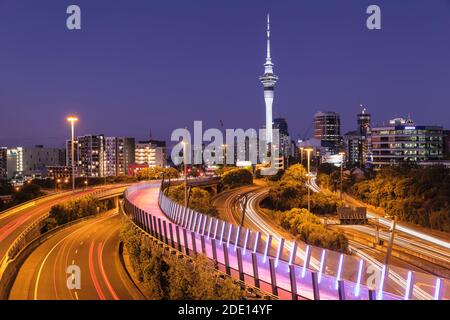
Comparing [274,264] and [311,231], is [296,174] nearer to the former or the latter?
[311,231]

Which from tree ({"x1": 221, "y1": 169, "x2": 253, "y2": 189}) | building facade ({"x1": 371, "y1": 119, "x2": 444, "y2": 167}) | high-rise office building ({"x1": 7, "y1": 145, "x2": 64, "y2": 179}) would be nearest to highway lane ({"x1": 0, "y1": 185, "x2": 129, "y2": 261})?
tree ({"x1": 221, "y1": 169, "x2": 253, "y2": 189})

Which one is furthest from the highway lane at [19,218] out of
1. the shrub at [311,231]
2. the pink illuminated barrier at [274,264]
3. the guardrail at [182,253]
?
the shrub at [311,231]

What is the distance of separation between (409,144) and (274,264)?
9587 cm

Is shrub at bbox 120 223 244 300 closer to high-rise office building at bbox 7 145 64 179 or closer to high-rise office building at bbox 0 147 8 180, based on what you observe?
high-rise office building at bbox 7 145 64 179

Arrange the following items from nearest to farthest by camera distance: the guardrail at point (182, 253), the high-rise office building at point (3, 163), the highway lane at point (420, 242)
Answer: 1. the guardrail at point (182, 253)
2. the highway lane at point (420, 242)
3. the high-rise office building at point (3, 163)

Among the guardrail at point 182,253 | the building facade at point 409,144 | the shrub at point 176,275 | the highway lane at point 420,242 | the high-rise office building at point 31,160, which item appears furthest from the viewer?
the high-rise office building at point 31,160

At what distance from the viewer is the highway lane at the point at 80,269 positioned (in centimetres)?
1961

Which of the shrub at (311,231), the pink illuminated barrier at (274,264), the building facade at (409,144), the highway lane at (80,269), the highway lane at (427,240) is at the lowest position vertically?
the highway lane at (427,240)

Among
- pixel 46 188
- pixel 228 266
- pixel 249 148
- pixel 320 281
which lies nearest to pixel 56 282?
pixel 228 266

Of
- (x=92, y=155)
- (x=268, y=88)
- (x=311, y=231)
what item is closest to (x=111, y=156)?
(x=92, y=155)

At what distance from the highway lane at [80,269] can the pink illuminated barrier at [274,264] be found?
3585 mm

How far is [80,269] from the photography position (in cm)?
2359

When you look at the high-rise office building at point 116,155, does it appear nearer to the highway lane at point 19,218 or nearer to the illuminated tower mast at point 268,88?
the illuminated tower mast at point 268,88
